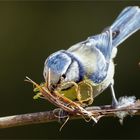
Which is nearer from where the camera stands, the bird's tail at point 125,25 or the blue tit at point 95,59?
the blue tit at point 95,59

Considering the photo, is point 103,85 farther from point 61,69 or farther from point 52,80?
point 52,80

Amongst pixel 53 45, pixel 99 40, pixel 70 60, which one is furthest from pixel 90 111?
pixel 53 45

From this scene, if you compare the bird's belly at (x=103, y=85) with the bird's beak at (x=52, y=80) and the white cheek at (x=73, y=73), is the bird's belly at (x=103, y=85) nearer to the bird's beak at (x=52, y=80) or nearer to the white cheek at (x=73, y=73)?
the white cheek at (x=73, y=73)

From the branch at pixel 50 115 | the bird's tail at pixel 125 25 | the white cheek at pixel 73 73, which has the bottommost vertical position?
the branch at pixel 50 115

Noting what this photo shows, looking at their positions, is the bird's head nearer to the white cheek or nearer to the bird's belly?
the white cheek

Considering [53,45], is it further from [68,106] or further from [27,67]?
[68,106]

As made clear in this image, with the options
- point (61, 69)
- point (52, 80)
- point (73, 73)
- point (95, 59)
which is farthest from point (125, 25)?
point (52, 80)

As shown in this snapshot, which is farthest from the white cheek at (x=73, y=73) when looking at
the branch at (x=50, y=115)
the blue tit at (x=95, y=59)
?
the branch at (x=50, y=115)

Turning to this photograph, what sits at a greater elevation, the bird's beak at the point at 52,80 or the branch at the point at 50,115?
the bird's beak at the point at 52,80
